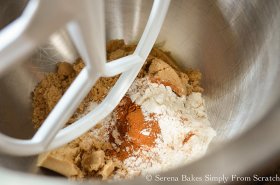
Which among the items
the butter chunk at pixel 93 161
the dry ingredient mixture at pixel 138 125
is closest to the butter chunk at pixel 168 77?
the dry ingredient mixture at pixel 138 125

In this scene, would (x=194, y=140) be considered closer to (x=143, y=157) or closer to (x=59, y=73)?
(x=143, y=157)

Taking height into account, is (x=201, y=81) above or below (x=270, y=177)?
above

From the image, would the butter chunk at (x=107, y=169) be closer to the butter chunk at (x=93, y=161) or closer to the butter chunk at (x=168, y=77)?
the butter chunk at (x=93, y=161)

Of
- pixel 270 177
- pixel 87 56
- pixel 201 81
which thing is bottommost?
pixel 270 177

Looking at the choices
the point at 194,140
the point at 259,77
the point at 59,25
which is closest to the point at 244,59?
the point at 259,77

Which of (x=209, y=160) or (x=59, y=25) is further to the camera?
(x=209, y=160)

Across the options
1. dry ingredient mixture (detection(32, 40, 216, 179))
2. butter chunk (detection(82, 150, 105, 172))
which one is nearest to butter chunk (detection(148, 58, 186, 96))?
dry ingredient mixture (detection(32, 40, 216, 179))

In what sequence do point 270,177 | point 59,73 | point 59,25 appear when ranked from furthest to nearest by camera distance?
point 59,73 < point 270,177 < point 59,25

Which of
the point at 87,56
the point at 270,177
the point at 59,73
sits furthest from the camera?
the point at 59,73
